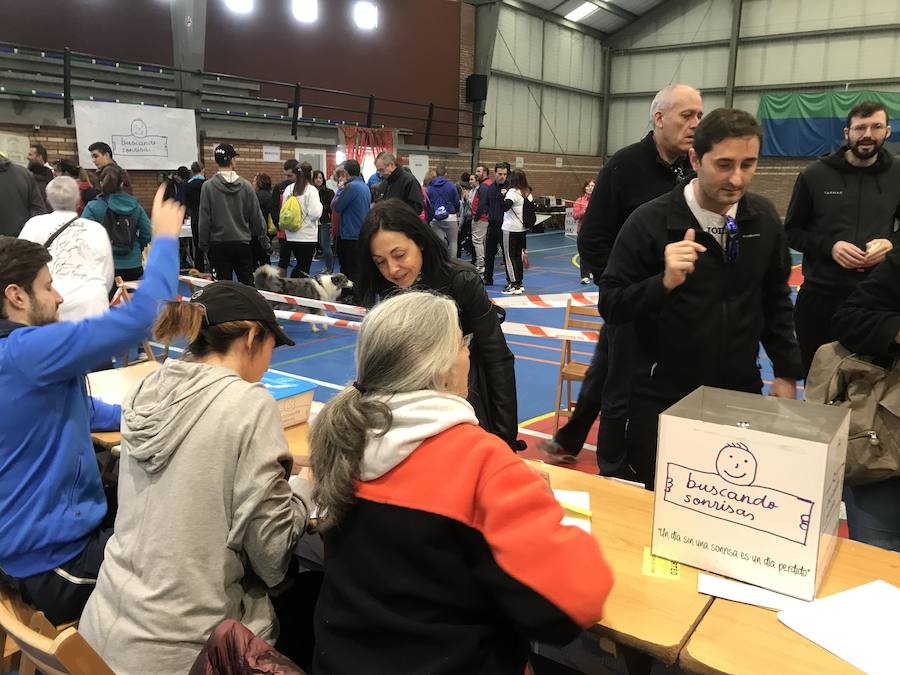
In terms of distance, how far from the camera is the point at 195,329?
1791 mm

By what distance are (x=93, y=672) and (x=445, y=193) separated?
874 centimetres

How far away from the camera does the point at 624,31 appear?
22.0 m

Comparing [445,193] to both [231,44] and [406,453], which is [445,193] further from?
[406,453]

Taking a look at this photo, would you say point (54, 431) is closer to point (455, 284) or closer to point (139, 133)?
point (455, 284)

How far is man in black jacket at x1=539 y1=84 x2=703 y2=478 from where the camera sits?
2.93 meters

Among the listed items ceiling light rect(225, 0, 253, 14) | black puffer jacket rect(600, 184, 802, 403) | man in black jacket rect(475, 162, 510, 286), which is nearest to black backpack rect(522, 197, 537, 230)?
man in black jacket rect(475, 162, 510, 286)

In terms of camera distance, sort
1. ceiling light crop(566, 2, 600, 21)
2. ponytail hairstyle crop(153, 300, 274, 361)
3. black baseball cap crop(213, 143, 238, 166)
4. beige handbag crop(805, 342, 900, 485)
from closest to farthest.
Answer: ponytail hairstyle crop(153, 300, 274, 361)
beige handbag crop(805, 342, 900, 485)
black baseball cap crop(213, 143, 238, 166)
ceiling light crop(566, 2, 600, 21)

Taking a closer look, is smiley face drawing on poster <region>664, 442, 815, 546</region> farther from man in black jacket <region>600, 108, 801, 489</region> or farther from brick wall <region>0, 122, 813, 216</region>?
brick wall <region>0, 122, 813, 216</region>

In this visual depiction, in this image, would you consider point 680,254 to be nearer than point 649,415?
Yes

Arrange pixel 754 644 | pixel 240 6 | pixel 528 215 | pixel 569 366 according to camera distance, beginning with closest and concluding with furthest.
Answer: pixel 754 644, pixel 569 366, pixel 528 215, pixel 240 6

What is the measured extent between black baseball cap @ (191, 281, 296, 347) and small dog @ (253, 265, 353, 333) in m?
5.58

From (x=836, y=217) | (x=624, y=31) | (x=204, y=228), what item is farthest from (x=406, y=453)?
(x=624, y=31)

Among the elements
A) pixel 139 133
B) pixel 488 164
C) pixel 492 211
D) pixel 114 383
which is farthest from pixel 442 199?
pixel 488 164

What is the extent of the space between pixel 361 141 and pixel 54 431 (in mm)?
13812
